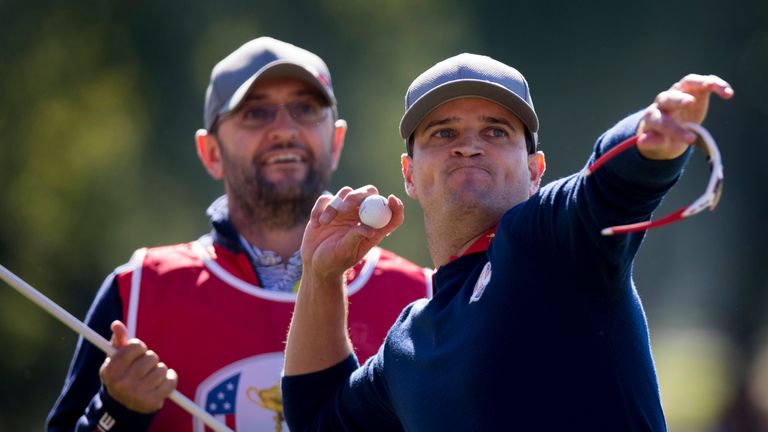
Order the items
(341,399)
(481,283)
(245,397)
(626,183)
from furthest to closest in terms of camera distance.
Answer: (245,397) < (341,399) < (481,283) < (626,183)

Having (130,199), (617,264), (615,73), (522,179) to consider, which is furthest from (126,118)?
(617,264)

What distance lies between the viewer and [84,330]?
3836mm

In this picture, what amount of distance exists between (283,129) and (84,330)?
43.1 inches

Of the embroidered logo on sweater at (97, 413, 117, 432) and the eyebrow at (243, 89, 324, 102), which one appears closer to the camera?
the embroidered logo on sweater at (97, 413, 117, 432)

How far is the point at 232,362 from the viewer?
4.18 meters

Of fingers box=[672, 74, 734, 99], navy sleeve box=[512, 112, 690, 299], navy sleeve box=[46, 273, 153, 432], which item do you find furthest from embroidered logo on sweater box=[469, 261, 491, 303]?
navy sleeve box=[46, 273, 153, 432]

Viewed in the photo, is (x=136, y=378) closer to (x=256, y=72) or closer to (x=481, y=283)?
(x=256, y=72)

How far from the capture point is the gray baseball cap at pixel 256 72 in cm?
452

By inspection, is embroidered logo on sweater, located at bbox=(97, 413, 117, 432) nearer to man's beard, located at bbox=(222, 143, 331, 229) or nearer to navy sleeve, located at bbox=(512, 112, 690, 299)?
man's beard, located at bbox=(222, 143, 331, 229)

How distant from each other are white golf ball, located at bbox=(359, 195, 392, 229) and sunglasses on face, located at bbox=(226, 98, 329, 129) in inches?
56.2

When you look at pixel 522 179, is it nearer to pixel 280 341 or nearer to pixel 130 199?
pixel 280 341

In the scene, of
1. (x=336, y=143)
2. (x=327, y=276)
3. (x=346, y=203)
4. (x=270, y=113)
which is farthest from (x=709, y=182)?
(x=336, y=143)

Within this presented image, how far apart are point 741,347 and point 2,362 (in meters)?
6.39

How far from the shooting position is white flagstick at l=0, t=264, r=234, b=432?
150 inches
